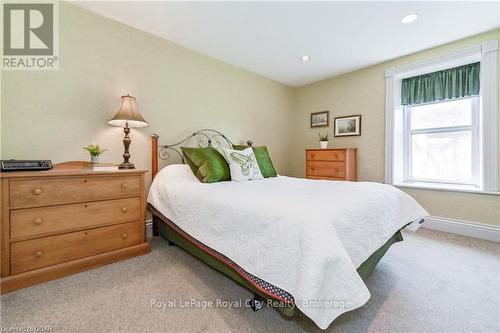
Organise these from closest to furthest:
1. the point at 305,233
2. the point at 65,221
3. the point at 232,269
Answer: the point at 305,233 → the point at 232,269 → the point at 65,221

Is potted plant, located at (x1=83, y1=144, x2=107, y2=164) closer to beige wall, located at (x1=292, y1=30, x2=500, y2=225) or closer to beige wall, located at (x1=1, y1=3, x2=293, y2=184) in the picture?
beige wall, located at (x1=1, y1=3, x2=293, y2=184)

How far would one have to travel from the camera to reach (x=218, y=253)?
147 centimetres

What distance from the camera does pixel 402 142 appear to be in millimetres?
3371

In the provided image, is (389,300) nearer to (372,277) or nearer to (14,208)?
(372,277)

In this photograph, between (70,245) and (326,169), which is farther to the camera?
(326,169)

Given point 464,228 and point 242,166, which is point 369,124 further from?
point 242,166

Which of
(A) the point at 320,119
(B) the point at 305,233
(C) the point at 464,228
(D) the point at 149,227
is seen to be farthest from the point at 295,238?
(A) the point at 320,119

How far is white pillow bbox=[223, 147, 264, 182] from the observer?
7.79ft

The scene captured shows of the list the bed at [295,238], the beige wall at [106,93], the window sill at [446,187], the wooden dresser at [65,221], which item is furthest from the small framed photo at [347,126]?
the wooden dresser at [65,221]

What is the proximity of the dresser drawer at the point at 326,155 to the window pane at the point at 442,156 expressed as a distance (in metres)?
1.08

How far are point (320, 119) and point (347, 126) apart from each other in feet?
1.78

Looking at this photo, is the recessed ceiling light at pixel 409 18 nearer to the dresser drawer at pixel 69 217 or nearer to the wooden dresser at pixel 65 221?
the wooden dresser at pixel 65 221

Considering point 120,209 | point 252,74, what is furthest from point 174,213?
point 252,74

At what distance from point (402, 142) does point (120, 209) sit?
3.89 m
